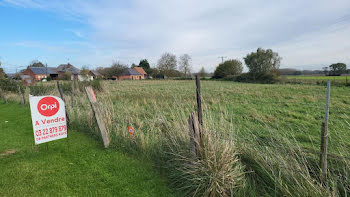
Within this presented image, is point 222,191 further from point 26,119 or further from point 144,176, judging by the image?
point 26,119

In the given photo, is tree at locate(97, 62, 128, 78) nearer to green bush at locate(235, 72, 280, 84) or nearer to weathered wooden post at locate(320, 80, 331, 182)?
green bush at locate(235, 72, 280, 84)

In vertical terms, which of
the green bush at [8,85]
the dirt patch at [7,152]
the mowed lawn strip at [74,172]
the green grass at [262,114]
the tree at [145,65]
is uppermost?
the tree at [145,65]

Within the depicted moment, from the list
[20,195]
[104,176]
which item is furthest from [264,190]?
[20,195]

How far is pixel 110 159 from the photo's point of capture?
3.98m

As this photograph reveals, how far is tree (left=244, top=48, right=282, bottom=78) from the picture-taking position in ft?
144

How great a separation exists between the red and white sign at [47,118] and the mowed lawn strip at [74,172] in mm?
489

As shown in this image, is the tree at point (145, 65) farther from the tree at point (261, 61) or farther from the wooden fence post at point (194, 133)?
the wooden fence post at point (194, 133)

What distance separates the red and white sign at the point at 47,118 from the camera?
403 cm

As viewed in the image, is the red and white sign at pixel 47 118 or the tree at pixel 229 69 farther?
the tree at pixel 229 69

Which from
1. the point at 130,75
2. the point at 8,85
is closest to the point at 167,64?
the point at 130,75

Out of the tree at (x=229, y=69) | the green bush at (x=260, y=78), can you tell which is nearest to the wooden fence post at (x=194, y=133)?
the green bush at (x=260, y=78)

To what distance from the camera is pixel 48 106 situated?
423 cm

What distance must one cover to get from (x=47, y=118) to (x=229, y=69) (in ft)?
174

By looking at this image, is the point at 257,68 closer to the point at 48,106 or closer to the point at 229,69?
the point at 229,69
